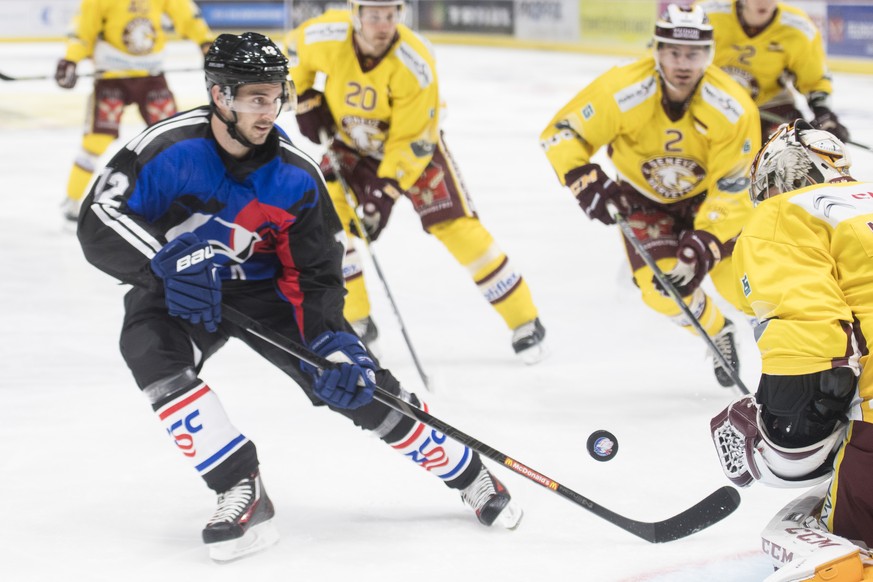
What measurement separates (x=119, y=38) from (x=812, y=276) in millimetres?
4780

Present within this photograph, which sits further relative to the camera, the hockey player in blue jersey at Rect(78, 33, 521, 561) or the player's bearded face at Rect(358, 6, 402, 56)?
the player's bearded face at Rect(358, 6, 402, 56)

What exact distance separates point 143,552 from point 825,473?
4.71 feet

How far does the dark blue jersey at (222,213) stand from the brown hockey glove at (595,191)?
1.15 meters

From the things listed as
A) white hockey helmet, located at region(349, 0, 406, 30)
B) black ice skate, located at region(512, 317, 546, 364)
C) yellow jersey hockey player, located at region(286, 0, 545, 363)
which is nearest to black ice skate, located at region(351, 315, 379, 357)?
yellow jersey hockey player, located at region(286, 0, 545, 363)

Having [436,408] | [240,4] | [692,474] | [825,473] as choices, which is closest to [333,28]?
[436,408]

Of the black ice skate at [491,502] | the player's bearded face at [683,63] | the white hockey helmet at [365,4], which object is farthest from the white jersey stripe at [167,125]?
the player's bearded face at [683,63]

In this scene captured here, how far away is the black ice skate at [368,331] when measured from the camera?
13.3ft

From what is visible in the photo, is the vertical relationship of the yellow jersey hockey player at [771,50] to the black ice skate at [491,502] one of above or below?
above

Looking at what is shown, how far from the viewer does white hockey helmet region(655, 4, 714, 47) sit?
345cm

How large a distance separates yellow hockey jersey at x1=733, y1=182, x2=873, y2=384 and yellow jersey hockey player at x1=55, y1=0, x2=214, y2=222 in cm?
448

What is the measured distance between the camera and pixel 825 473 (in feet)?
6.33

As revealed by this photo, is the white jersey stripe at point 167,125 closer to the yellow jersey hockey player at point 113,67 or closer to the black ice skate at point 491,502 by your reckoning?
the black ice skate at point 491,502

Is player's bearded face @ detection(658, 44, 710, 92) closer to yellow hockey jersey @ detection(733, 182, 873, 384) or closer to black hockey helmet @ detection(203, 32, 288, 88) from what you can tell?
black hockey helmet @ detection(203, 32, 288, 88)

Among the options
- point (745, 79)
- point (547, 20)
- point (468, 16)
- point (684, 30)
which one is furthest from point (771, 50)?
point (468, 16)
